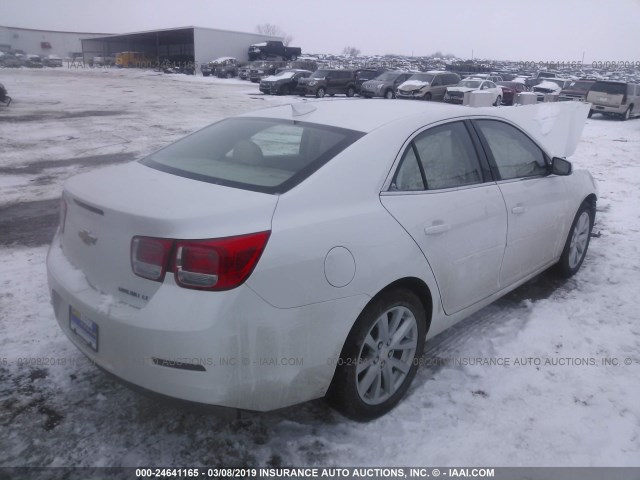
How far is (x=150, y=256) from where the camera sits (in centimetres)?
212

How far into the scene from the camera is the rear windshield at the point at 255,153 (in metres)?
2.56

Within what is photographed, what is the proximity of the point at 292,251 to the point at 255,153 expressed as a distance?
1.06 m

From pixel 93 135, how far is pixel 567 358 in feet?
38.1

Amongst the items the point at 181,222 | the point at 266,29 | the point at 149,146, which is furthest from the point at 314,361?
the point at 266,29

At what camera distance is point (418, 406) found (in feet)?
9.39

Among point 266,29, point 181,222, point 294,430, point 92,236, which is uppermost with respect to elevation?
point 266,29

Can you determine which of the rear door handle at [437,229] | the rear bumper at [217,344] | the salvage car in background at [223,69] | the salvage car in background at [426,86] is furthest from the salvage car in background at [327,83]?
the rear bumper at [217,344]

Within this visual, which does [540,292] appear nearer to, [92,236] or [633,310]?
[633,310]

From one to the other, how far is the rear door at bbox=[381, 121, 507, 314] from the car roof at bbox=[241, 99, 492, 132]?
11 centimetres

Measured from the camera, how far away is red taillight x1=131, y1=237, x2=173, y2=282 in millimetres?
2088

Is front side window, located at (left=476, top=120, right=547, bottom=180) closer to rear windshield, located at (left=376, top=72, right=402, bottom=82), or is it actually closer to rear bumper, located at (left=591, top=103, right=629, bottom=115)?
rear bumper, located at (left=591, top=103, right=629, bottom=115)

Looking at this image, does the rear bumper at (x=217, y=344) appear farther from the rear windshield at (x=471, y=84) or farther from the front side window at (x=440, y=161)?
the rear windshield at (x=471, y=84)

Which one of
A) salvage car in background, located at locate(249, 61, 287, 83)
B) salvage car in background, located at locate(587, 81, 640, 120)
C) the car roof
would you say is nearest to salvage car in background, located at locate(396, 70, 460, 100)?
salvage car in background, located at locate(587, 81, 640, 120)

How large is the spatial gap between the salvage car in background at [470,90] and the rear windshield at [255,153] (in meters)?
21.6
